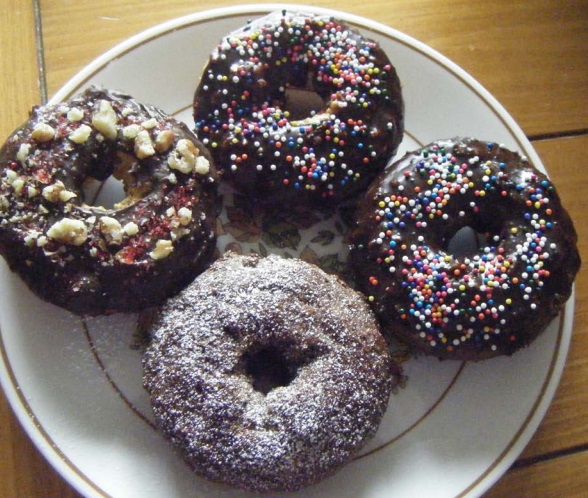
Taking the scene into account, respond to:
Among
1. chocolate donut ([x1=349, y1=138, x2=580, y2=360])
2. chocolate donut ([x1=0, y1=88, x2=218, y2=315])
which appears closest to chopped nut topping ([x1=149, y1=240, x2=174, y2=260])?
chocolate donut ([x1=0, y1=88, x2=218, y2=315])

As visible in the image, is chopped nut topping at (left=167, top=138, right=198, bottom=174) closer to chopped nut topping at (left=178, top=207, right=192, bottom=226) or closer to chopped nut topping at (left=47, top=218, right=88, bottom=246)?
chopped nut topping at (left=178, top=207, right=192, bottom=226)

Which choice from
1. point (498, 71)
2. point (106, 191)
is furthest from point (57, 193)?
point (498, 71)

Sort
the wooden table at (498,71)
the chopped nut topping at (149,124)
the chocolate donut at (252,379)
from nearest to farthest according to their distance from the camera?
the chocolate donut at (252,379) < the chopped nut topping at (149,124) < the wooden table at (498,71)

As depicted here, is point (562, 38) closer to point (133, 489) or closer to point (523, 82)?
point (523, 82)

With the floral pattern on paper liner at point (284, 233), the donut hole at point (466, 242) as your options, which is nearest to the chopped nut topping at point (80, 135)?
the floral pattern on paper liner at point (284, 233)

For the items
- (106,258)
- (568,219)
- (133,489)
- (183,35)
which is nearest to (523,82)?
(568,219)

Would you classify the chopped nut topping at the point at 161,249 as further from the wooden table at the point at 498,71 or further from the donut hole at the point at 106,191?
the wooden table at the point at 498,71

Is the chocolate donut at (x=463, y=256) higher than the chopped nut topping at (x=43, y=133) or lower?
lower
